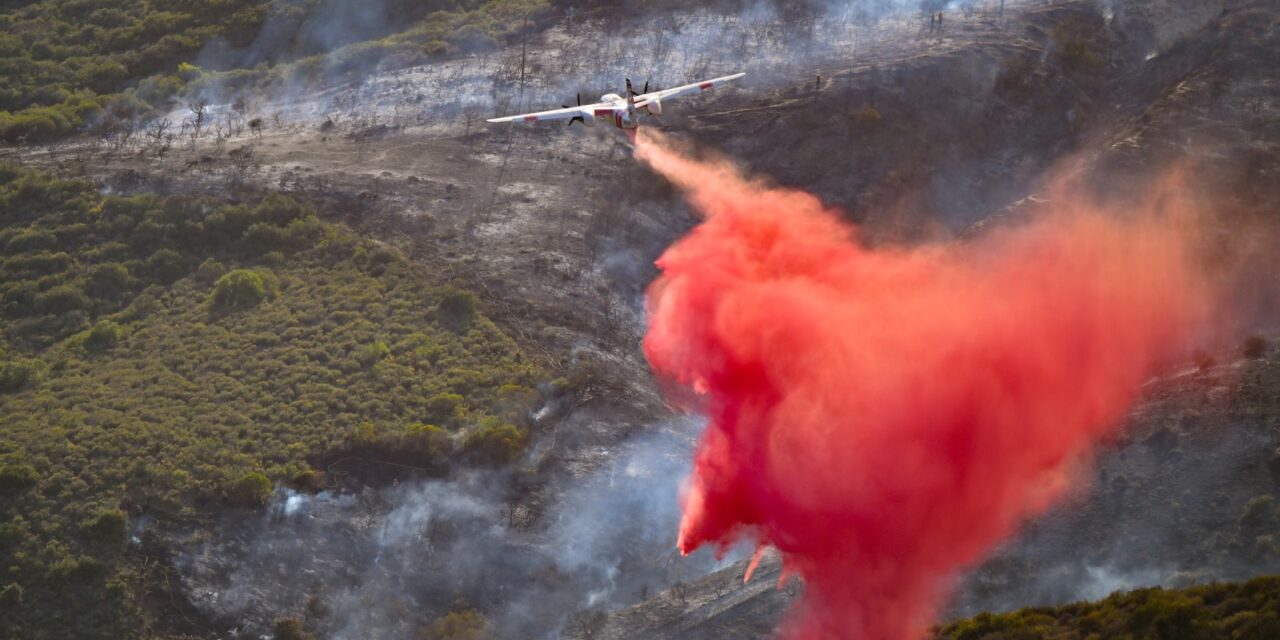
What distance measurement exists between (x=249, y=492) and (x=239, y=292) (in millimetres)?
14466

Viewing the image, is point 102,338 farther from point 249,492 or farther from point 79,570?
point 79,570

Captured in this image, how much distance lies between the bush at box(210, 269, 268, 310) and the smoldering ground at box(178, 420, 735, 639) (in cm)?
1373

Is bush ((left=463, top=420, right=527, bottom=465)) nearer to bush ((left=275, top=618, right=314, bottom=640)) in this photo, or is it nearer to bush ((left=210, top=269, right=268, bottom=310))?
bush ((left=275, top=618, right=314, bottom=640))

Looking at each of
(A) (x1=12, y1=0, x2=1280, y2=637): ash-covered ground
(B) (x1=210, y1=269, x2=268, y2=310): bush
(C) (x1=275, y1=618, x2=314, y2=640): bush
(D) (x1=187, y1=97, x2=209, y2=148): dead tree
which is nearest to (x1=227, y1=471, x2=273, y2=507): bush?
(A) (x1=12, y1=0, x2=1280, y2=637): ash-covered ground

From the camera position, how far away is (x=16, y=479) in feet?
231

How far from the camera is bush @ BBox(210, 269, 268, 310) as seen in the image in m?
82.1

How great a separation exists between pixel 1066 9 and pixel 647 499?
42.3 m

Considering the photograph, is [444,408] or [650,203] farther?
[650,203]

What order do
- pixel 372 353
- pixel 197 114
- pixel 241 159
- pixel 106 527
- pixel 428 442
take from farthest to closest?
pixel 197 114 → pixel 241 159 → pixel 372 353 → pixel 428 442 → pixel 106 527

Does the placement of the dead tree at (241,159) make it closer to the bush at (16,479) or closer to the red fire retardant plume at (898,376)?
the bush at (16,479)

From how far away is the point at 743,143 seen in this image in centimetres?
9012

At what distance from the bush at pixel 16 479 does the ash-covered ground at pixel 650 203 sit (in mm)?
5538

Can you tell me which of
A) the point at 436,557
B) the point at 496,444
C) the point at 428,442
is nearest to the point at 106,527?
the point at 436,557

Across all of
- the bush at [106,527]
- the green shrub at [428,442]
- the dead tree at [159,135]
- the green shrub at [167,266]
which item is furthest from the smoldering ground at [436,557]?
the dead tree at [159,135]
